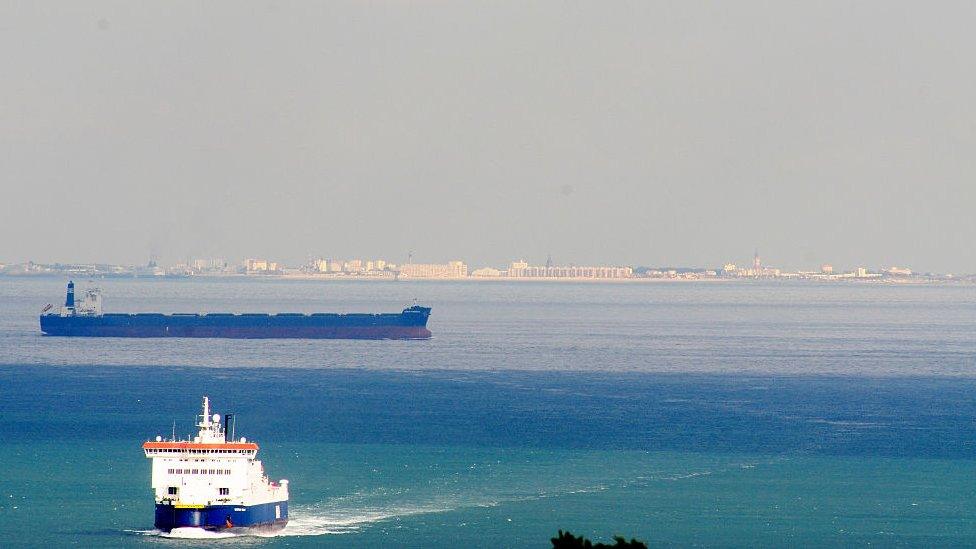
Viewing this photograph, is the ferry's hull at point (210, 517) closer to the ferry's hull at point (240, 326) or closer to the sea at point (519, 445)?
the sea at point (519, 445)

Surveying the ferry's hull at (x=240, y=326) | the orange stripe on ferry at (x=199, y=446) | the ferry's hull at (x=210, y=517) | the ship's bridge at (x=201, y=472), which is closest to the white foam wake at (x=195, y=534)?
the ferry's hull at (x=210, y=517)

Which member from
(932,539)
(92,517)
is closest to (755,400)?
(932,539)

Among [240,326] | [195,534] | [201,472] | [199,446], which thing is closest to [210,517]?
[195,534]

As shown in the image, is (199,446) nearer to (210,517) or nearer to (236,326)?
(210,517)

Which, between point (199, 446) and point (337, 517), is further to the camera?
point (337, 517)

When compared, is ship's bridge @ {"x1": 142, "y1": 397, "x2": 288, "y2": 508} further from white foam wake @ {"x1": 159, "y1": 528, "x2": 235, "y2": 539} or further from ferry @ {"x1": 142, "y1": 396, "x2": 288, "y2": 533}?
white foam wake @ {"x1": 159, "y1": 528, "x2": 235, "y2": 539}

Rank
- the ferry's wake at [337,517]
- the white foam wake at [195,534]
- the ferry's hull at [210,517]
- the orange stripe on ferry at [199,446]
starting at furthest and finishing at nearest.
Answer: the ferry's wake at [337,517] → the orange stripe on ferry at [199,446] → the ferry's hull at [210,517] → the white foam wake at [195,534]
